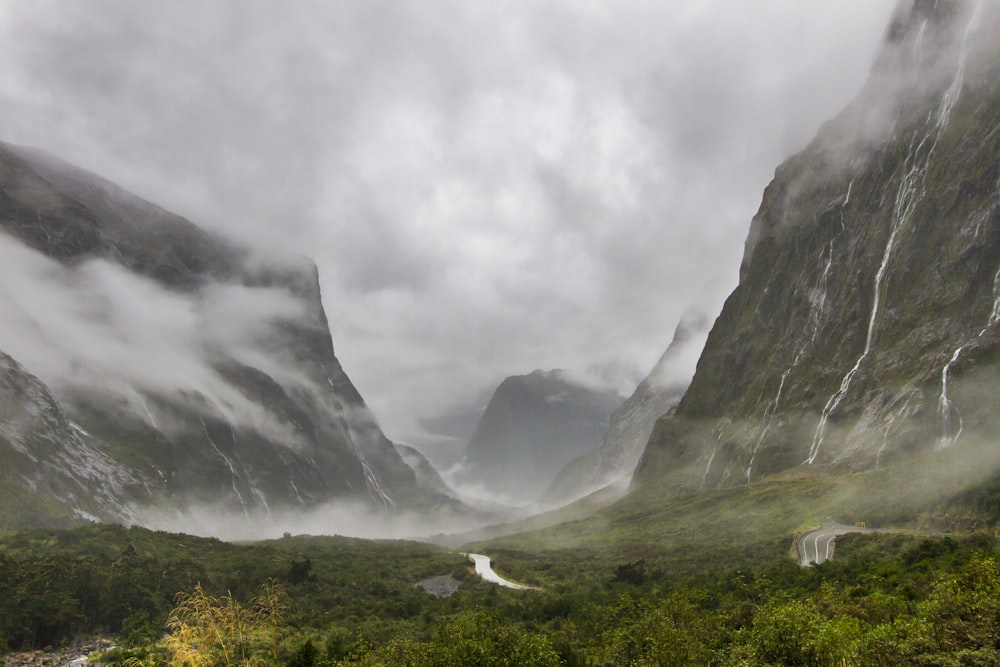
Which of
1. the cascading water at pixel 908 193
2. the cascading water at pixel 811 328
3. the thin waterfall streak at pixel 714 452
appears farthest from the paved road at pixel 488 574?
the thin waterfall streak at pixel 714 452

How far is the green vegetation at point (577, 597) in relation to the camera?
1922 cm

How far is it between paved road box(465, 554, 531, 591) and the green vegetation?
7.63 ft

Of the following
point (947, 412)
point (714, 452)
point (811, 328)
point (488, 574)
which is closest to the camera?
point (488, 574)

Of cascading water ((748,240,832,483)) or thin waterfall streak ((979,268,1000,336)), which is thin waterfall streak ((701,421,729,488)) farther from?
thin waterfall streak ((979,268,1000,336))

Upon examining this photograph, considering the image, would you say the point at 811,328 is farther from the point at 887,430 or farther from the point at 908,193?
the point at 887,430

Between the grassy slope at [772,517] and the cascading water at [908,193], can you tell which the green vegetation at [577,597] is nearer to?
the grassy slope at [772,517]

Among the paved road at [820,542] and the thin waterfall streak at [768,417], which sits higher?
the thin waterfall streak at [768,417]

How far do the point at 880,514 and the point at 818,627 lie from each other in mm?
66224

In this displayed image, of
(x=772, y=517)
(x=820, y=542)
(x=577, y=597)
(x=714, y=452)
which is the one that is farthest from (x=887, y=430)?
(x=577, y=597)

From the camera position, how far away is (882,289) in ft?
407

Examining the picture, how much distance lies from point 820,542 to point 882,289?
277 ft

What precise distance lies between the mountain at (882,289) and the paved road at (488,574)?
67.3 meters

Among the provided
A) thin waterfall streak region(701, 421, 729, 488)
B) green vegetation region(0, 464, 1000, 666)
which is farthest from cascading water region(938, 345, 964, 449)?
thin waterfall streak region(701, 421, 729, 488)

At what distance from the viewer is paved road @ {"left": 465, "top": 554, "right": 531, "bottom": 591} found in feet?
255
